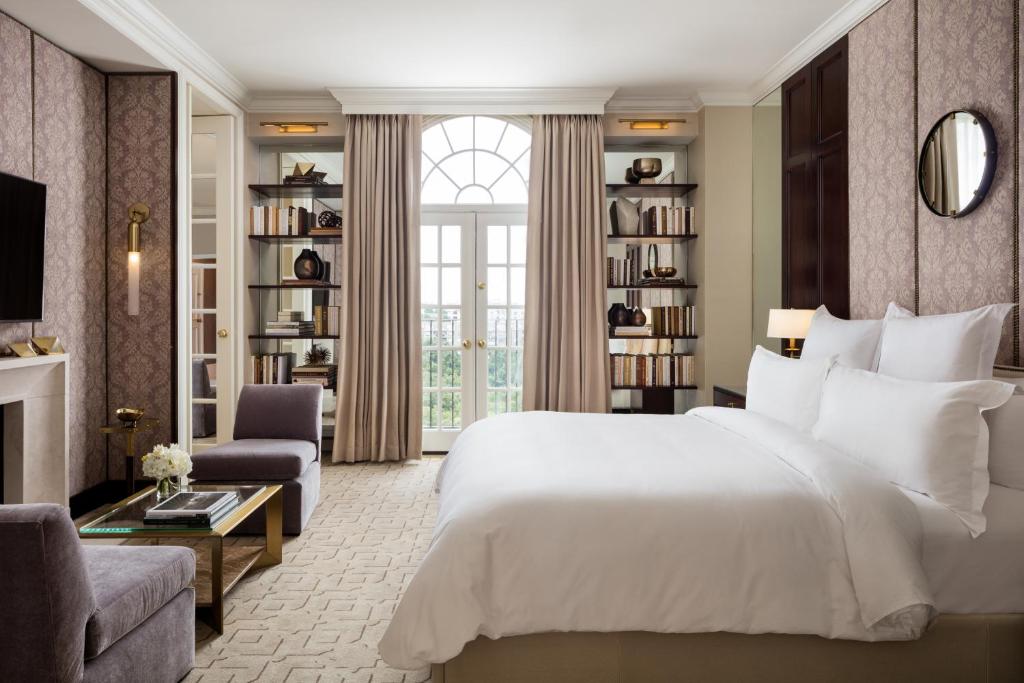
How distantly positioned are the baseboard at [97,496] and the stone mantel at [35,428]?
42cm

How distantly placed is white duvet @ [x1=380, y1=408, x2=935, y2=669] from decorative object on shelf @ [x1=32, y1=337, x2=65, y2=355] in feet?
9.51

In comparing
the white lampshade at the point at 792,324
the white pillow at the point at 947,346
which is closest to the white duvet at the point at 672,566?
the white pillow at the point at 947,346

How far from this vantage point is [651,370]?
17.6ft

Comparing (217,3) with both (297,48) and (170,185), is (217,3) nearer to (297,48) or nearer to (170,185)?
(297,48)

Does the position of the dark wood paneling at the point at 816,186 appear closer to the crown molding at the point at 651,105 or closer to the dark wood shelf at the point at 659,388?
the crown molding at the point at 651,105

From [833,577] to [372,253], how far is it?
4214mm

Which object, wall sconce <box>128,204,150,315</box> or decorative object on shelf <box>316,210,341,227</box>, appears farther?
decorative object on shelf <box>316,210,341,227</box>

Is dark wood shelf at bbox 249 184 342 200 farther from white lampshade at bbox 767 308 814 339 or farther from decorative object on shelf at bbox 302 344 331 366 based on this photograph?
white lampshade at bbox 767 308 814 339

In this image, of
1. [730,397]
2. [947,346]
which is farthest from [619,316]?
[947,346]

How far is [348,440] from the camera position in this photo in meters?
5.21

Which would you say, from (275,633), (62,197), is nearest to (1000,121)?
(275,633)

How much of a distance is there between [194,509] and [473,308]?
10.9ft

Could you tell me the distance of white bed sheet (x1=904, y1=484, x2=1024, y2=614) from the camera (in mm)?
Answer: 1878

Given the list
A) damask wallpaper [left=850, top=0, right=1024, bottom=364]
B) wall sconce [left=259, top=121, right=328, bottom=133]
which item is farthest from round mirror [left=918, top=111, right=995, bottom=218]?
wall sconce [left=259, top=121, right=328, bottom=133]
